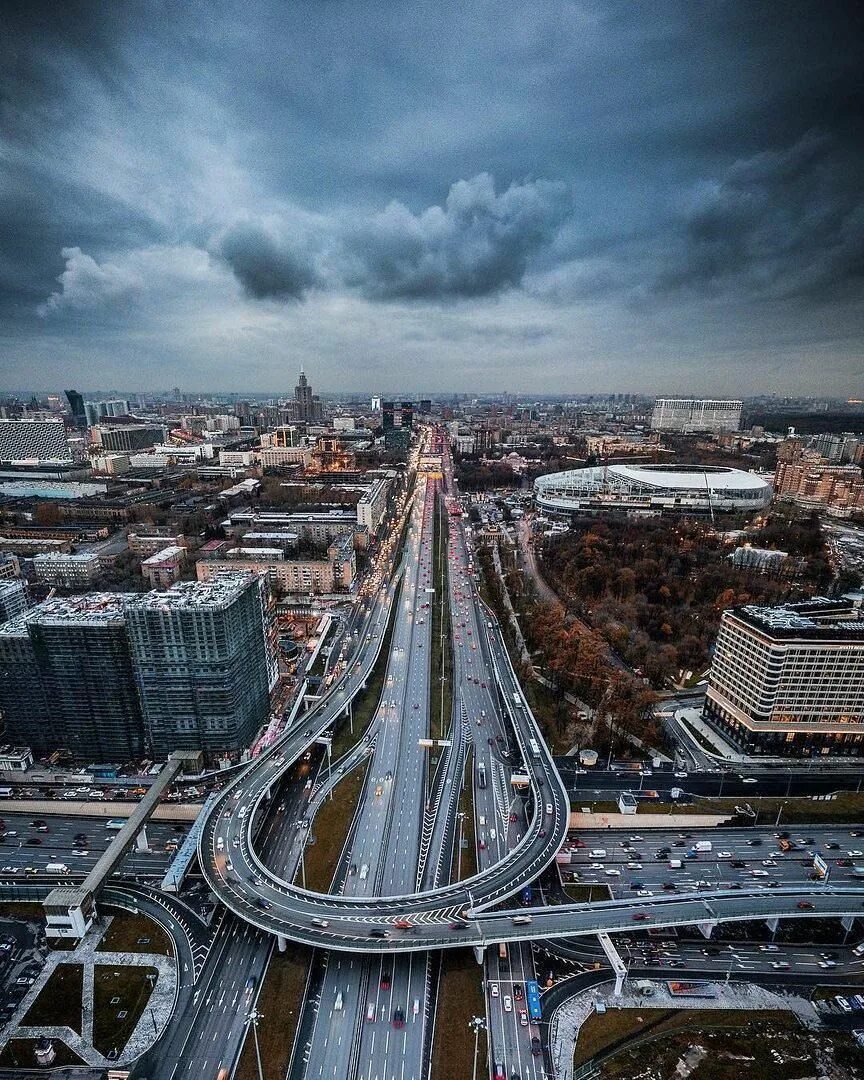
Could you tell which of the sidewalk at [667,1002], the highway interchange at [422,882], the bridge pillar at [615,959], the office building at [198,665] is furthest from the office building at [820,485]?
the office building at [198,665]

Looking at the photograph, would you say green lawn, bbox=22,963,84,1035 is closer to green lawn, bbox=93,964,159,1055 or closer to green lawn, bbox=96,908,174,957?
green lawn, bbox=93,964,159,1055

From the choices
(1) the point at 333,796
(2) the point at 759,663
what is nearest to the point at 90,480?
(1) the point at 333,796

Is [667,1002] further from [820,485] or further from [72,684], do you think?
[820,485]

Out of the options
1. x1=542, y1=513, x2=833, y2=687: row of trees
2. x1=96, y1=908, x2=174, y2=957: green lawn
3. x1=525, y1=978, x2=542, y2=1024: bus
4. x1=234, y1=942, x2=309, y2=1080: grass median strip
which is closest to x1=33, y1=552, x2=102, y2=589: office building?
x1=96, y1=908, x2=174, y2=957: green lawn

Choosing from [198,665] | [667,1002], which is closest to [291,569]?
[198,665]

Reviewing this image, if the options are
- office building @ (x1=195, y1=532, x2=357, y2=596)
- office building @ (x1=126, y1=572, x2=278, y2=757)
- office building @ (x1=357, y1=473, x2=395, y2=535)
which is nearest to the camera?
office building @ (x1=126, y1=572, x2=278, y2=757)

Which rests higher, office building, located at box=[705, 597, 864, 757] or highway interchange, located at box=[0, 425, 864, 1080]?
office building, located at box=[705, 597, 864, 757]

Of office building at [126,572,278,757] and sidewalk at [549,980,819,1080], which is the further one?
office building at [126,572,278,757]
